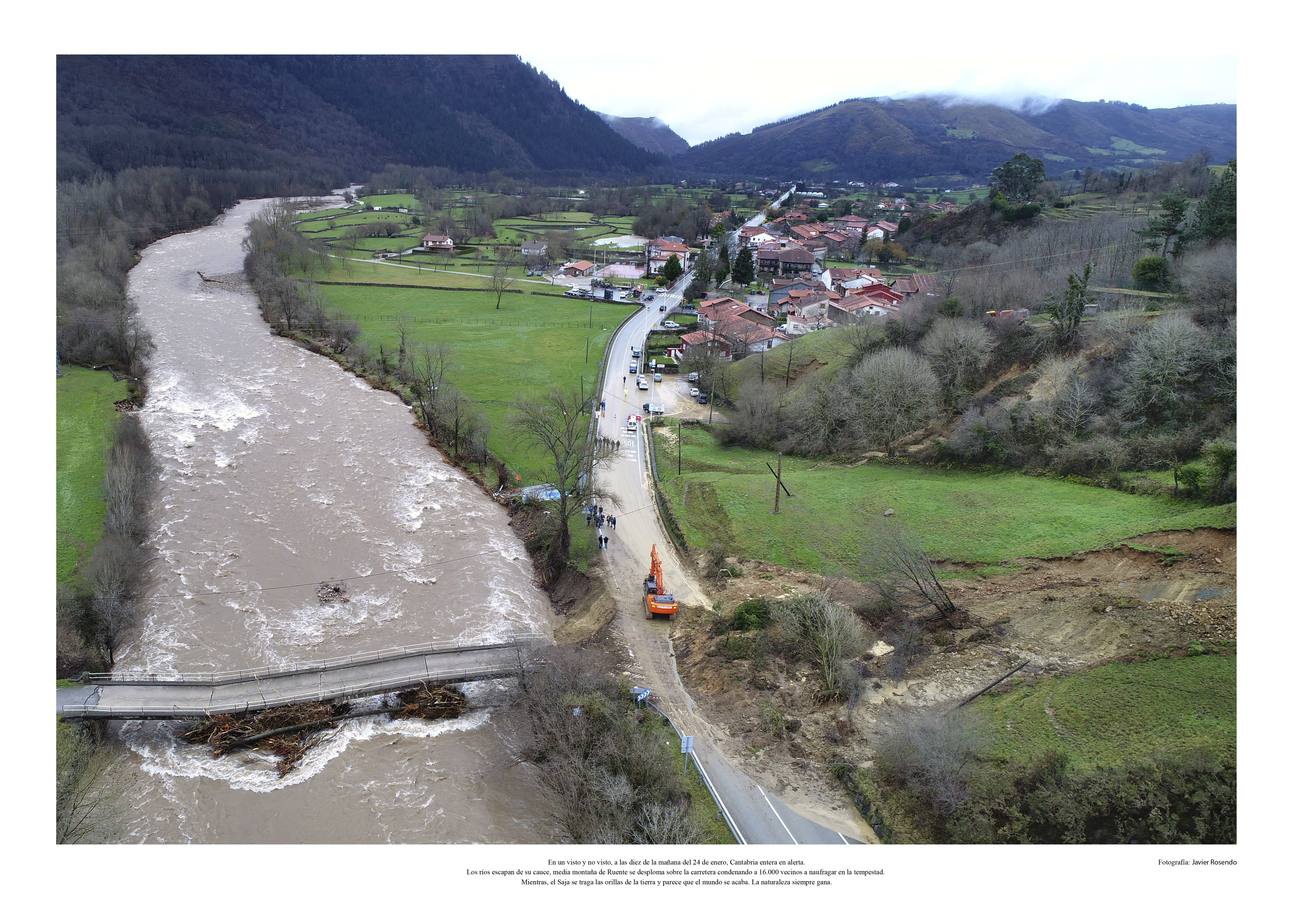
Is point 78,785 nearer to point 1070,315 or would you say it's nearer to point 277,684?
point 277,684

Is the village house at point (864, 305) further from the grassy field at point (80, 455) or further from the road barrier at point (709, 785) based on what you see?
the grassy field at point (80, 455)

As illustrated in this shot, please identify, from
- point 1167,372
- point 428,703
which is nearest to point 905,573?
point 428,703

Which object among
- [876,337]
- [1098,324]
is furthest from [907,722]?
[876,337]

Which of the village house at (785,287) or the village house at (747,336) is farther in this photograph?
the village house at (785,287)

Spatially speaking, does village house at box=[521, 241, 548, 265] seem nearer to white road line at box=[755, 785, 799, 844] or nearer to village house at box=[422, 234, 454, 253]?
village house at box=[422, 234, 454, 253]

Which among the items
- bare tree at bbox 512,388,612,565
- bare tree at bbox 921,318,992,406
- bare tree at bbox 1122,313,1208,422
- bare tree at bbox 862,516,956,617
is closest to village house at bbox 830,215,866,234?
bare tree at bbox 921,318,992,406

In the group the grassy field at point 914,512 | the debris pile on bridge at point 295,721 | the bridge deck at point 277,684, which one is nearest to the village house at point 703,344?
the grassy field at point 914,512

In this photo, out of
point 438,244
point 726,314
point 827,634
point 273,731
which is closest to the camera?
point 273,731
